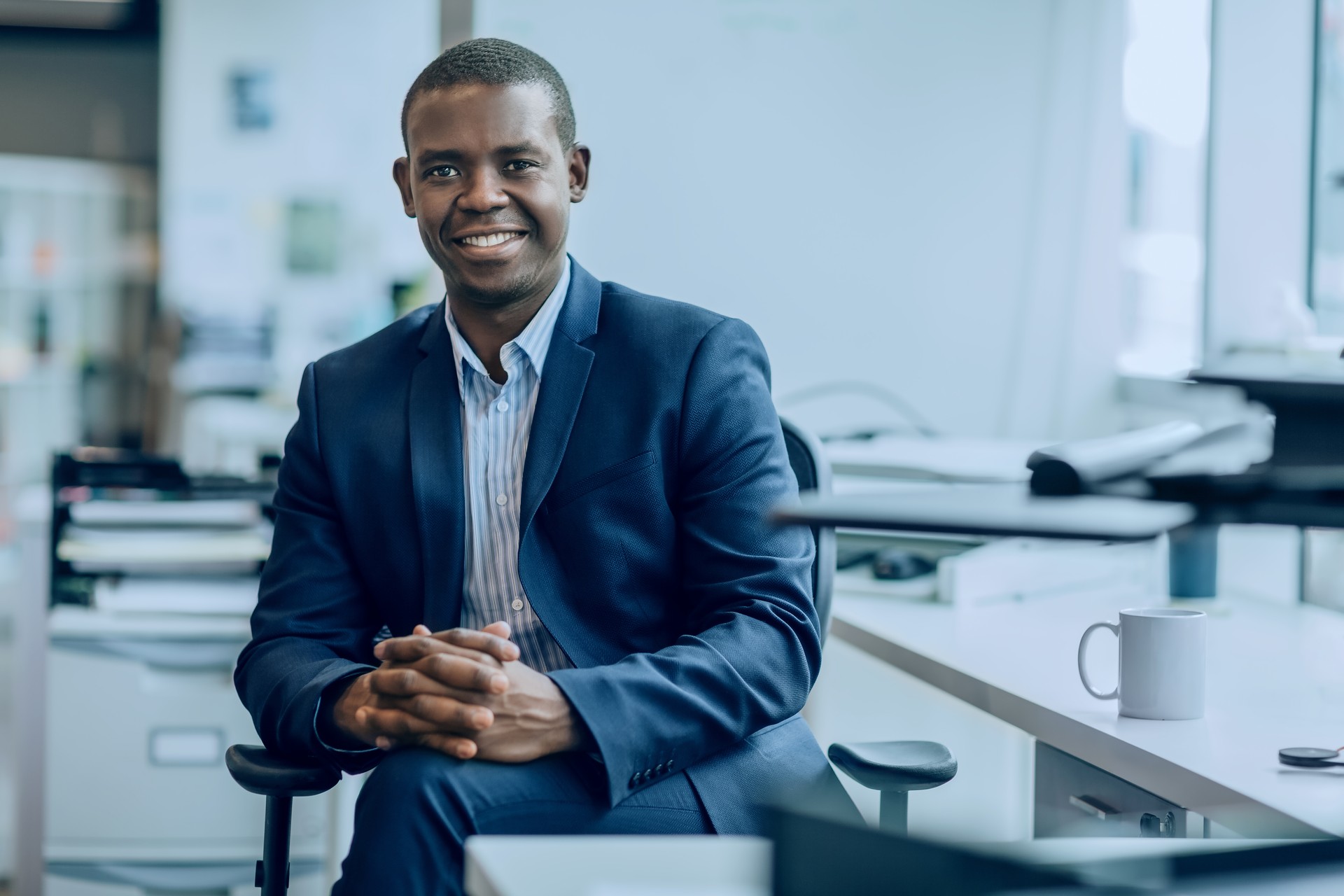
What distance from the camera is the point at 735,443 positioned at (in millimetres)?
1445

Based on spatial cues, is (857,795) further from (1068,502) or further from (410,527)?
(1068,502)

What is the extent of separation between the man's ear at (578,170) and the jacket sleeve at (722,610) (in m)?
0.26

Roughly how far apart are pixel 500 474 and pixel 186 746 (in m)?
0.91

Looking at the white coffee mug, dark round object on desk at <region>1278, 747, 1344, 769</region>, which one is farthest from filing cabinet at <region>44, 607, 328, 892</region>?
dark round object on desk at <region>1278, 747, 1344, 769</region>

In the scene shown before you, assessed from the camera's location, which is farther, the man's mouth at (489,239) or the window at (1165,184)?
the window at (1165,184)

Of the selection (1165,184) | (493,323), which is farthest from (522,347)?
(1165,184)

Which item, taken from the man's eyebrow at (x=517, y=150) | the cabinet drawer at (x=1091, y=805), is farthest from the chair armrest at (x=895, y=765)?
the man's eyebrow at (x=517, y=150)

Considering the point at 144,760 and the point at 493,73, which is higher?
the point at 493,73

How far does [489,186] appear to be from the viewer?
149cm

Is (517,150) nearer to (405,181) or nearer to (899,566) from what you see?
(405,181)

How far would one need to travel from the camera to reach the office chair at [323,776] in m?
1.31

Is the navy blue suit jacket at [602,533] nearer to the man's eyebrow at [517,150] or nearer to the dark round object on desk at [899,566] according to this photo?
the man's eyebrow at [517,150]

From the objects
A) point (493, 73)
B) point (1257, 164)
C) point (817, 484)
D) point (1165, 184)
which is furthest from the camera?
point (1165, 184)

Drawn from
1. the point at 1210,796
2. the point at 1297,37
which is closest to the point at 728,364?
the point at 1210,796
